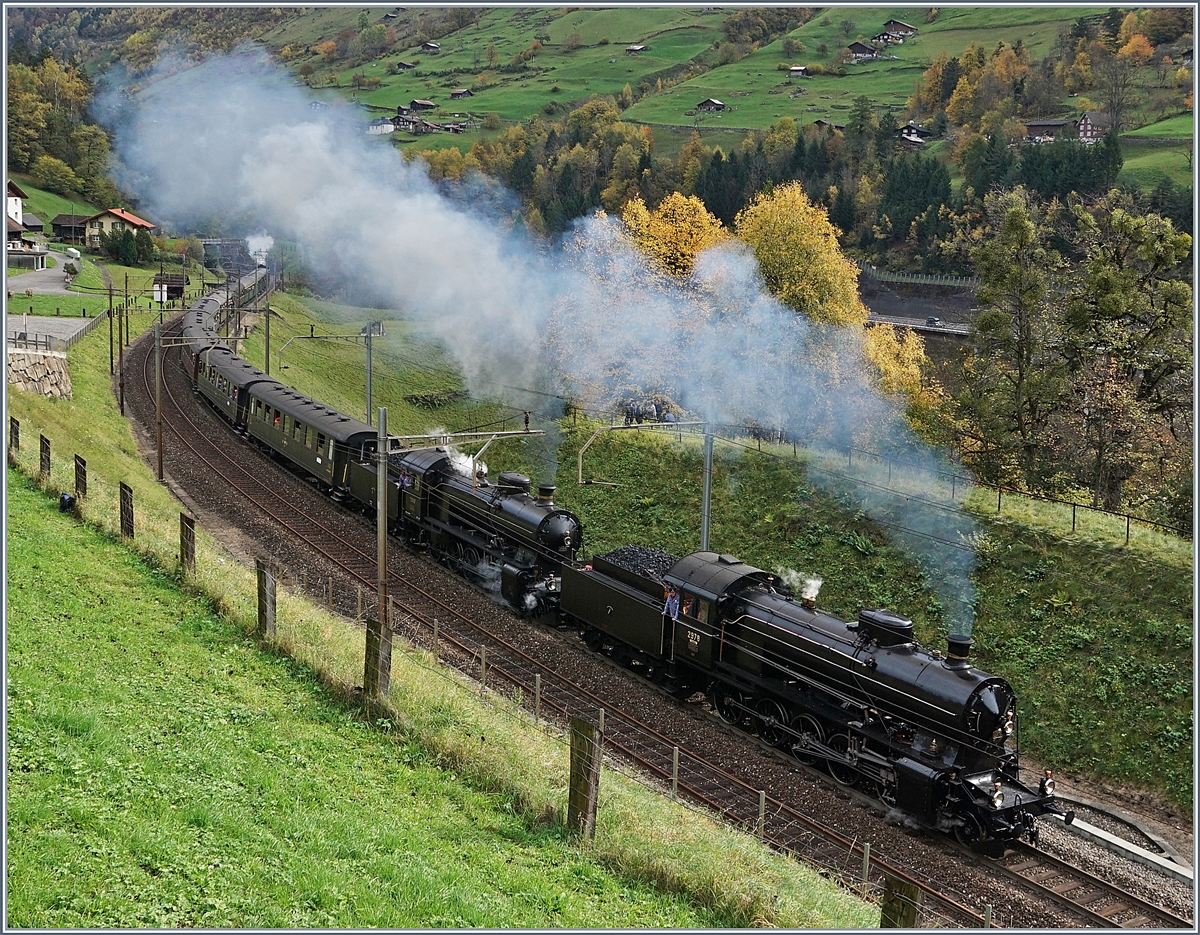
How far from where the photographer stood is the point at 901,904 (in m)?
10.7

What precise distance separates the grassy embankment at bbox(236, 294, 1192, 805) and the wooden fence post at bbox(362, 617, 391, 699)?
15129 millimetres

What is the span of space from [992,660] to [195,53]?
148 meters

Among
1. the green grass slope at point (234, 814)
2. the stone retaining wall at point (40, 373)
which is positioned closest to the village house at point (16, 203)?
the stone retaining wall at point (40, 373)

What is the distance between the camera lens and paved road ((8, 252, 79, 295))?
73.7 m

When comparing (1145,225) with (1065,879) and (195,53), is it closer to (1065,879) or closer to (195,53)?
(1065,879)

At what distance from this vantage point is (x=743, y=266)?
38.3 meters

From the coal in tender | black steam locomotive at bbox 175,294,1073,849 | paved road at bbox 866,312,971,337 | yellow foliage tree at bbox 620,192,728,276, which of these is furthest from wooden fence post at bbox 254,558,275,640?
paved road at bbox 866,312,971,337

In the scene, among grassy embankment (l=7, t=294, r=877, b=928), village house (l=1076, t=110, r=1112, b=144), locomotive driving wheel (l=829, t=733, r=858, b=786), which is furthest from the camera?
Result: village house (l=1076, t=110, r=1112, b=144)

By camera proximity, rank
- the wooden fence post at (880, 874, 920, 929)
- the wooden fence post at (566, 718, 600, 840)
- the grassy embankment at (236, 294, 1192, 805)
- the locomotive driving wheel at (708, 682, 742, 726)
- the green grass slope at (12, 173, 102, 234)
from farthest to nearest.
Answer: the green grass slope at (12, 173, 102, 234) → the locomotive driving wheel at (708, 682, 742, 726) → the grassy embankment at (236, 294, 1192, 805) → the wooden fence post at (566, 718, 600, 840) → the wooden fence post at (880, 874, 920, 929)

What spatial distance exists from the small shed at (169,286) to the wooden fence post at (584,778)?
221 feet

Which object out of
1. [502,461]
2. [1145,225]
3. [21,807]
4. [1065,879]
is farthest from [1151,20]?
[21,807]

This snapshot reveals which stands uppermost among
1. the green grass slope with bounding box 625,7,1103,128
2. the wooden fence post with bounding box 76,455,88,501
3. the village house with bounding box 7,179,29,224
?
the green grass slope with bounding box 625,7,1103,128

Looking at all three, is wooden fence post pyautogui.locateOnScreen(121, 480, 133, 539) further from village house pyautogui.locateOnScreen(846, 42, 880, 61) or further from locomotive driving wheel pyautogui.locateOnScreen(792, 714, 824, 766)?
village house pyautogui.locateOnScreen(846, 42, 880, 61)

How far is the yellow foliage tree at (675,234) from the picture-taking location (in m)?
42.6
